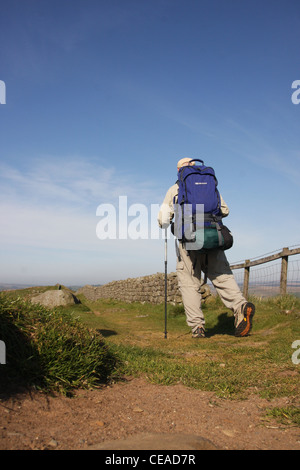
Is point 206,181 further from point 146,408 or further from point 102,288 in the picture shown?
point 102,288

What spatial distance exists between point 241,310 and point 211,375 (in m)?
2.19

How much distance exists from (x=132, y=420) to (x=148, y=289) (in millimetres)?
12078

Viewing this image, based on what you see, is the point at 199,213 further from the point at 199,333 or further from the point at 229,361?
the point at 229,361

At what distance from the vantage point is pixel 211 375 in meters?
3.32

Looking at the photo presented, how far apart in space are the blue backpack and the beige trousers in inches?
13.2

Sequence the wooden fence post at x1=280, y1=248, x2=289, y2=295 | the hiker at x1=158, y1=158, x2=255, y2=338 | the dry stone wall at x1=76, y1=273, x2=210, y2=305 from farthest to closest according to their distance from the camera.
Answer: the dry stone wall at x1=76, y1=273, x2=210, y2=305
the wooden fence post at x1=280, y1=248, x2=289, y2=295
the hiker at x1=158, y1=158, x2=255, y2=338

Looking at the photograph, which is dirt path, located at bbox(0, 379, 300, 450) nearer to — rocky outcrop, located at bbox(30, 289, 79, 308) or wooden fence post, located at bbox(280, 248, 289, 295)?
wooden fence post, located at bbox(280, 248, 289, 295)

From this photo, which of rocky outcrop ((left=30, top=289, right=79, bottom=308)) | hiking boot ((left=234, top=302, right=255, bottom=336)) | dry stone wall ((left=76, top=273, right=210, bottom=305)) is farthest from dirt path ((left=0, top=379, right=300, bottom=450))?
rocky outcrop ((left=30, top=289, right=79, bottom=308))

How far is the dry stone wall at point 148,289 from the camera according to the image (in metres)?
12.1

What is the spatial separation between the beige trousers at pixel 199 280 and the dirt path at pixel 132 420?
2.94 metres

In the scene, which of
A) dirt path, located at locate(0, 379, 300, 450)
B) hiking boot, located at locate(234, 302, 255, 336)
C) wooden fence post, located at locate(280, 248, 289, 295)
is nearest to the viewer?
dirt path, located at locate(0, 379, 300, 450)

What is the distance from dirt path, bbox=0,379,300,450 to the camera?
183cm
